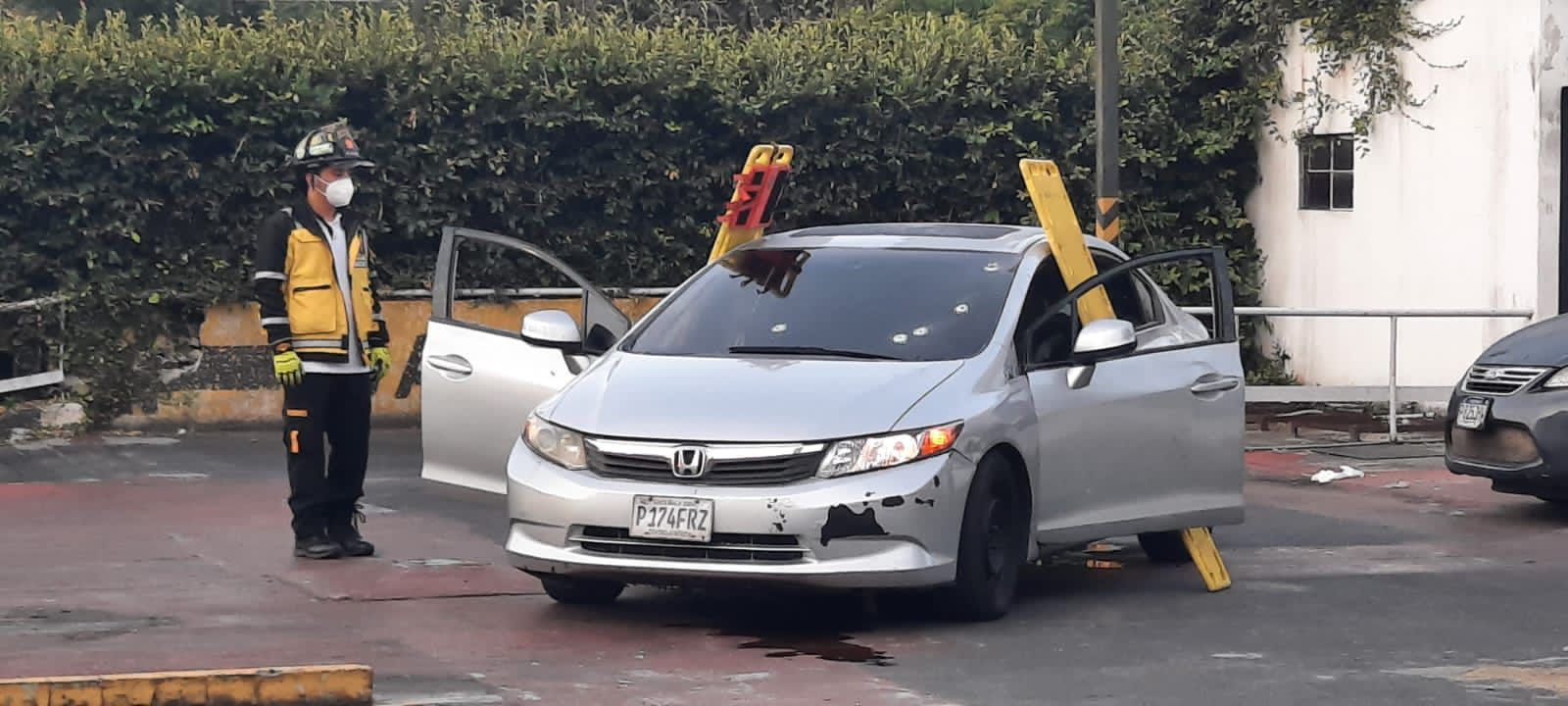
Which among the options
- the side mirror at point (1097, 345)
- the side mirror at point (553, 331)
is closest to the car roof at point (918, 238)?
the side mirror at point (1097, 345)

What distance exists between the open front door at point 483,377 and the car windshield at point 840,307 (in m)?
0.47

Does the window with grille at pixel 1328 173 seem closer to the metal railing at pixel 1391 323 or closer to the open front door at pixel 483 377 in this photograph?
the metal railing at pixel 1391 323

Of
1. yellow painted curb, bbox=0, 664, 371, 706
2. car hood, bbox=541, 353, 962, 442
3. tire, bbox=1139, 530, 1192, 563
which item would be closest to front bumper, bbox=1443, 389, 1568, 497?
tire, bbox=1139, 530, 1192, 563

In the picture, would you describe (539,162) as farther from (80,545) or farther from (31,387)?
(80,545)

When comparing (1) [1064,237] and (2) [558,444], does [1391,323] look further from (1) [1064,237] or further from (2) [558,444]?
(2) [558,444]

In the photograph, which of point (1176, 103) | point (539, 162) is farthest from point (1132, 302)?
point (1176, 103)

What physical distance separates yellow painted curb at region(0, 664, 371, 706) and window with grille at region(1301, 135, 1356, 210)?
13328 mm

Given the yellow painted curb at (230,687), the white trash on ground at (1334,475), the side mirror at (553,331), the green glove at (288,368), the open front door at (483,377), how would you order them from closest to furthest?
the yellow painted curb at (230,687), the side mirror at (553,331), the open front door at (483,377), the green glove at (288,368), the white trash on ground at (1334,475)

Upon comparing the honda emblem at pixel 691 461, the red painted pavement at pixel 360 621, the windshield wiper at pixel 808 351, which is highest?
the windshield wiper at pixel 808 351

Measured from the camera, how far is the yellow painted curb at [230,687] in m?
6.67

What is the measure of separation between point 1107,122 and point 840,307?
7004 mm

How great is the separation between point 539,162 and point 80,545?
7026mm

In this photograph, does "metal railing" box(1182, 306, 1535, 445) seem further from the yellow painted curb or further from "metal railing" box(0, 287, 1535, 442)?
the yellow painted curb

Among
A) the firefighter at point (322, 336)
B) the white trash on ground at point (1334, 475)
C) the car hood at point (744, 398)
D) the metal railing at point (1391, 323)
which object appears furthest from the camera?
the metal railing at point (1391, 323)
